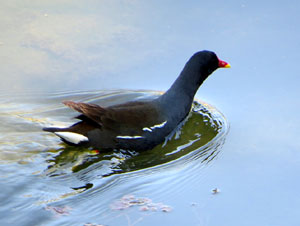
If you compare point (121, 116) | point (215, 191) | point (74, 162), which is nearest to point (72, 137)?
point (74, 162)

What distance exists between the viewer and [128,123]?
229 inches

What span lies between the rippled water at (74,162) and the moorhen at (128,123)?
109mm

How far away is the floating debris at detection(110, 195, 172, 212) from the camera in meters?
4.72

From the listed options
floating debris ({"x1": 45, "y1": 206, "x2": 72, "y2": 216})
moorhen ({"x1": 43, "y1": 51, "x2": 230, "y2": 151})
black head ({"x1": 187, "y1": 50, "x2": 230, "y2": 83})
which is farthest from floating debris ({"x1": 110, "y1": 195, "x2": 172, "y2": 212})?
black head ({"x1": 187, "y1": 50, "x2": 230, "y2": 83})

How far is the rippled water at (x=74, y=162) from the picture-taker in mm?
4707

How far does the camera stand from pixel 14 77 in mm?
6672

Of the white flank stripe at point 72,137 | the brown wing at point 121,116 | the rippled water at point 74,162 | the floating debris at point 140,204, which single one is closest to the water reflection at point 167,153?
the rippled water at point 74,162

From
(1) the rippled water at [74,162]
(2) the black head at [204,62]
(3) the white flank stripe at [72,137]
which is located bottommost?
(1) the rippled water at [74,162]

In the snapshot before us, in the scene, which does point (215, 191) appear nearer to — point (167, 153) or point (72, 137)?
point (167, 153)

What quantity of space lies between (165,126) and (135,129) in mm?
342

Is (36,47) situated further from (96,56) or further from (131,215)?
(131,215)

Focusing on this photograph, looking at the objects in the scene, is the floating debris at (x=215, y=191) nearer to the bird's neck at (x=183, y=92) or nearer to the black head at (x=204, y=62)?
the bird's neck at (x=183, y=92)

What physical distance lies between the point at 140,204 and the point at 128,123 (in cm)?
124

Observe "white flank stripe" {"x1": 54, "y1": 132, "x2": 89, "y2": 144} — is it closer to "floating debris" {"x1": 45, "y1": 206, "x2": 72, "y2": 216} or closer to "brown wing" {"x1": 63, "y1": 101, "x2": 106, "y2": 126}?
"brown wing" {"x1": 63, "y1": 101, "x2": 106, "y2": 126}
